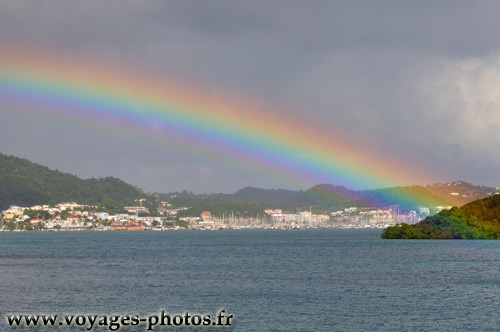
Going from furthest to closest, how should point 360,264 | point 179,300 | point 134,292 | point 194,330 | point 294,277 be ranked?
point 360,264, point 294,277, point 134,292, point 179,300, point 194,330

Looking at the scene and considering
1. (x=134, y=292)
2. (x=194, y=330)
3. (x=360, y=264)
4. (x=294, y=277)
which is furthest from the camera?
(x=360, y=264)

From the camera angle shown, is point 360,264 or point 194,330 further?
point 360,264

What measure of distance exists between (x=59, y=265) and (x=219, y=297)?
52362 mm

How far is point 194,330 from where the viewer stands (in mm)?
50469

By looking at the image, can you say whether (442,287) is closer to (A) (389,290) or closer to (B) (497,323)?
(A) (389,290)

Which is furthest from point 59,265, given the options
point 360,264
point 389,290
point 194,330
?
point 194,330

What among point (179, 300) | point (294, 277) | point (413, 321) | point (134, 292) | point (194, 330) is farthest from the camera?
point (294, 277)

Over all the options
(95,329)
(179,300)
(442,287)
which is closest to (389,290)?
(442,287)

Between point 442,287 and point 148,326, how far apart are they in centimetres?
3823

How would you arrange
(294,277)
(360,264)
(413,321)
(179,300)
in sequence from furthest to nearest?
(360,264)
(294,277)
(179,300)
(413,321)

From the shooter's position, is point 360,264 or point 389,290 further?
point 360,264

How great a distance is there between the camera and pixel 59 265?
112000 mm

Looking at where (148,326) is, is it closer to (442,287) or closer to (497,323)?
(497,323)

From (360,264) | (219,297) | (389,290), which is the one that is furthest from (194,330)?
(360,264)
